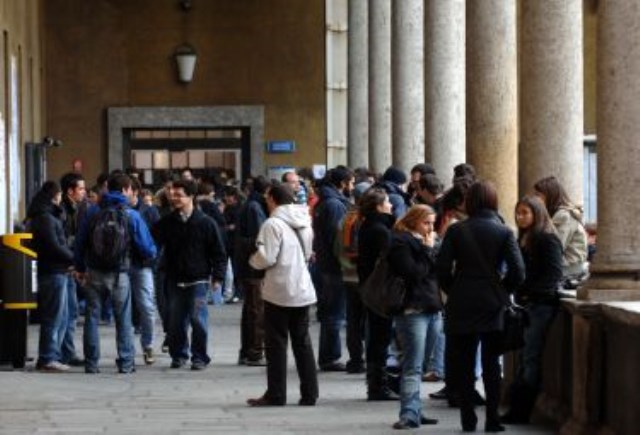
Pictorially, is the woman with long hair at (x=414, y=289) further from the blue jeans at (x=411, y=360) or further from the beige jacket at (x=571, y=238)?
the beige jacket at (x=571, y=238)

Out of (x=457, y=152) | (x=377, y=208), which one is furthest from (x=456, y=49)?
(x=377, y=208)

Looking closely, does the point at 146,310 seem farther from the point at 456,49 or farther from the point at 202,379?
the point at 456,49

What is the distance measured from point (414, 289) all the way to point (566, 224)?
114 centimetres

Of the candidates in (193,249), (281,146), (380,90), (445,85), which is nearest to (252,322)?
(193,249)

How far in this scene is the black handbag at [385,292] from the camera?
1465 centimetres

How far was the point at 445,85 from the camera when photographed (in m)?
26.1

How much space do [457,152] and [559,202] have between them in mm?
10996

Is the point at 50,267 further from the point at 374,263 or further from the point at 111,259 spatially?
the point at 374,263

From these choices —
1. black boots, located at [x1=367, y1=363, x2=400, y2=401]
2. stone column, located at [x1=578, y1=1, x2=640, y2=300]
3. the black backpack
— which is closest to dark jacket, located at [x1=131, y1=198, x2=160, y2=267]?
the black backpack

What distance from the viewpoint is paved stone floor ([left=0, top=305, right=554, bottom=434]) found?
14523 mm

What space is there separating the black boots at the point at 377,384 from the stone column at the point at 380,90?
1728 centimetres

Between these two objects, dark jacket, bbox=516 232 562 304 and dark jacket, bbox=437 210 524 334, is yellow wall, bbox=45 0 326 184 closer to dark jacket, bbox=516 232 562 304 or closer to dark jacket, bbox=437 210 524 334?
dark jacket, bbox=516 232 562 304

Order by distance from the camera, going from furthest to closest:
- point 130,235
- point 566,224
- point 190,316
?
point 190,316 → point 130,235 → point 566,224

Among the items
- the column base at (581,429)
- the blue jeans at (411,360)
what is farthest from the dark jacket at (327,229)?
the column base at (581,429)
